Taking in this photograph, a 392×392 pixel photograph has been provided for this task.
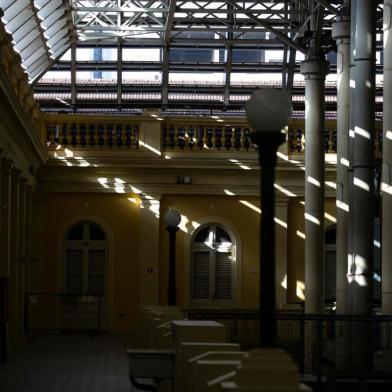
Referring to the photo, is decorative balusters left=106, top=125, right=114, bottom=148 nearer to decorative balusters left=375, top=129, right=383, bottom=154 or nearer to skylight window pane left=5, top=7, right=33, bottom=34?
skylight window pane left=5, top=7, right=33, bottom=34

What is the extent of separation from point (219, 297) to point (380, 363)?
13.4 meters

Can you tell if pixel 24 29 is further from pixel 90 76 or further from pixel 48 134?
pixel 90 76

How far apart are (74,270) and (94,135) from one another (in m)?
3.27

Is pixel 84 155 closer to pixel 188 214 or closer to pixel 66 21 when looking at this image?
pixel 188 214

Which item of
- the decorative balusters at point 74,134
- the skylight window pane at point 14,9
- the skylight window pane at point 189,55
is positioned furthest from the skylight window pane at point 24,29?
the skylight window pane at point 189,55

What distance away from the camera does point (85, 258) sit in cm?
3120

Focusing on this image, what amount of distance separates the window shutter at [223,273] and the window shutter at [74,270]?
326cm

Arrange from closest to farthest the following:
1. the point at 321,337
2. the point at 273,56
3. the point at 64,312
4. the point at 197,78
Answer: the point at 321,337
the point at 64,312
the point at 273,56
the point at 197,78

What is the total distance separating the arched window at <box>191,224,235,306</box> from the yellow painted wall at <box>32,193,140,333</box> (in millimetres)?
1482

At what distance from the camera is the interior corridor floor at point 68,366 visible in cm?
1802

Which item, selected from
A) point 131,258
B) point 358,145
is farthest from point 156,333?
point 131,258

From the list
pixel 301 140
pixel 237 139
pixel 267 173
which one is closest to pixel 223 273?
pixel 237 139

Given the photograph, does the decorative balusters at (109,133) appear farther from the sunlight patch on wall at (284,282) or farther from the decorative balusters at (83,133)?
the sunlight patch on wall at (284,282)

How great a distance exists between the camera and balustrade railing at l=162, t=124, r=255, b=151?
102 feet
